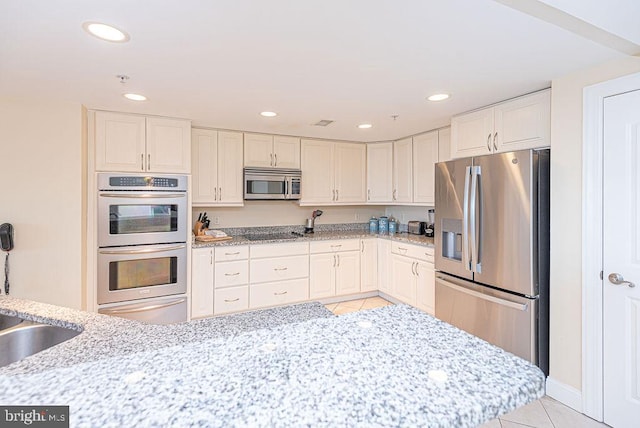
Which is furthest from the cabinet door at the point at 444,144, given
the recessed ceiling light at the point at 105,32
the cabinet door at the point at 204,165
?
the recessed ceiling light at the point at 105,32

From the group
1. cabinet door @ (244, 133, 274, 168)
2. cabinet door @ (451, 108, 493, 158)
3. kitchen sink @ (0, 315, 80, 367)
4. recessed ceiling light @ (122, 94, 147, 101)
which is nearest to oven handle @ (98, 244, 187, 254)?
cabinet door @ (244, 133, 274, 168)

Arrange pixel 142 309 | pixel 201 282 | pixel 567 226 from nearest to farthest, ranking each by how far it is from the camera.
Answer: pixel 567 226
pixel 142 309
pixel 201 282

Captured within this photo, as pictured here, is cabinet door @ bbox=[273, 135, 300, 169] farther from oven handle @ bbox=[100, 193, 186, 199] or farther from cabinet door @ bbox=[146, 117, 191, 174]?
oven handle @ bbox=[100, 193, 186, 199]

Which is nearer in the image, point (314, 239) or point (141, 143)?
point (141, 143)

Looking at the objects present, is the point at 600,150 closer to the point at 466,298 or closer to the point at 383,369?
the point at 466,298

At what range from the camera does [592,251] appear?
76.8 inches

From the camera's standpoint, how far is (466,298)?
2.62 meters

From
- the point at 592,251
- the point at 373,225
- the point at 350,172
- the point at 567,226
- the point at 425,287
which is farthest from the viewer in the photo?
the point at 373,225

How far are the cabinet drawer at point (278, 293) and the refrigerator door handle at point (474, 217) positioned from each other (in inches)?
78.1

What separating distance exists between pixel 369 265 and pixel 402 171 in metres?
1.33

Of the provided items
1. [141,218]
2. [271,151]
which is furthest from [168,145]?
[271,151]

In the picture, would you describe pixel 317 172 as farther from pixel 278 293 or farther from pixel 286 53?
pixel 286 53

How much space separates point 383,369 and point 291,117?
2.76 meters

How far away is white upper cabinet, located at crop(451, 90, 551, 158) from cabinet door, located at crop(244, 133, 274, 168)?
2.09 metres
